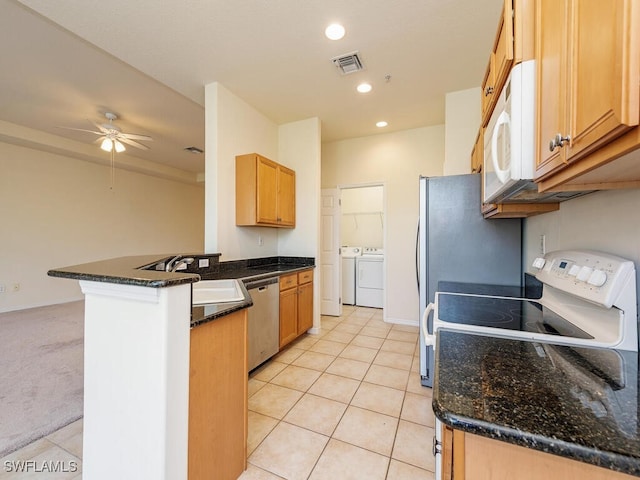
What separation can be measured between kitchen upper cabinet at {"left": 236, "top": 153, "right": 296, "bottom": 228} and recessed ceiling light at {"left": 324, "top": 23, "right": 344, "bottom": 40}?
132cm

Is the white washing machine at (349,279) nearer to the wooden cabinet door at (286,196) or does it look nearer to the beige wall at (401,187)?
the beige wall at (401,187)

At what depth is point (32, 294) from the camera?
175 inches

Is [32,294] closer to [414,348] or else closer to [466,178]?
[414,348]

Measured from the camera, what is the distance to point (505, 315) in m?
1.28

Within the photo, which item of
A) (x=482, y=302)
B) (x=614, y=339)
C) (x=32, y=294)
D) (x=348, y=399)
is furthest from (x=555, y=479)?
(x=32, y=294)

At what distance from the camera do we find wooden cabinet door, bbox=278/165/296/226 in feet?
11.0

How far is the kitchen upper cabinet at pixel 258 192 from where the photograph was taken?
9.58 ft

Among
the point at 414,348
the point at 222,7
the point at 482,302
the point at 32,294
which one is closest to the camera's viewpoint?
the point at 482,302

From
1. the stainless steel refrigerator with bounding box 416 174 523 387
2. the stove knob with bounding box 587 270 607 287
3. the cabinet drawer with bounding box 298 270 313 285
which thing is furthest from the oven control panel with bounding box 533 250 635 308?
the cabinet drawer with bounding box 298 270 313 285

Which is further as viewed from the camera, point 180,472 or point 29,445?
point 29,445

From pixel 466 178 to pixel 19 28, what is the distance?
3715 millimetres

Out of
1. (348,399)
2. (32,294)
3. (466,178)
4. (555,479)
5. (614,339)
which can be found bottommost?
(348,399)

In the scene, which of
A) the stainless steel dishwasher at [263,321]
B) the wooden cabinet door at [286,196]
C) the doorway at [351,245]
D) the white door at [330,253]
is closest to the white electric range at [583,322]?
the stainless steel dishwasher at [263,321]

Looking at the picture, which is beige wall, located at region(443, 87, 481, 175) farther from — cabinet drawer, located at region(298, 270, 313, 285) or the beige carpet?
the beige carpet
